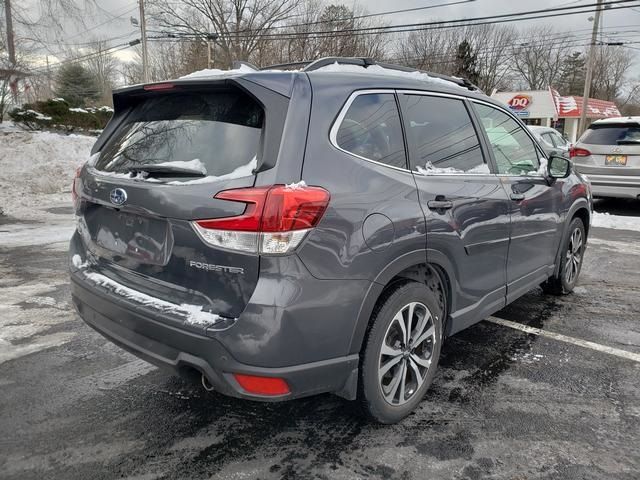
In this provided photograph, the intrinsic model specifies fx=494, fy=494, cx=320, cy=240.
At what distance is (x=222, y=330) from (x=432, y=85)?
6.66 ft

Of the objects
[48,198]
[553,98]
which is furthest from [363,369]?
[553,98]

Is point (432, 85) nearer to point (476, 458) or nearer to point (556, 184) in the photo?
point (556, 184)

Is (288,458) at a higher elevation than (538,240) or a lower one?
lower

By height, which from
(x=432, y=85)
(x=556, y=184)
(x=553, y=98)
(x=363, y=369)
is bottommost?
(x=363, y=369)

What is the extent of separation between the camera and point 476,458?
2471 millimetres

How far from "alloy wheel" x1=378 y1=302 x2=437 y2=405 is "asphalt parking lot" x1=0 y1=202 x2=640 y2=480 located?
0.65 feet

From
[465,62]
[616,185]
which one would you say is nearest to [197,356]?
[616,185]

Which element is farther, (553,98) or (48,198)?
(553,98)

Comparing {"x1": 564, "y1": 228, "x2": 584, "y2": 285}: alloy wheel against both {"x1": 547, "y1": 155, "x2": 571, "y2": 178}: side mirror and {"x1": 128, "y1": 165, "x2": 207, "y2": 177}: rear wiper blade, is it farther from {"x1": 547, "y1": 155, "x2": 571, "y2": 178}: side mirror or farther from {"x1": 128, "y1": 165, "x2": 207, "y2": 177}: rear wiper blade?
{"x1": 128, "y1": 165, "x2": 207, "y2": 177}: rear wiper blade

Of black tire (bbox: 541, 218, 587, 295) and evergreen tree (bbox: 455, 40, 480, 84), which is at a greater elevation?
evergreen tree (bbox: 455, 40, 480, 84)

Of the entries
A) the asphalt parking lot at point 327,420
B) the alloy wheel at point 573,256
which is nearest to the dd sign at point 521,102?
the alloy wheel at point 573,256

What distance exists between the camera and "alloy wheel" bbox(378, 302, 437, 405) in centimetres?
265

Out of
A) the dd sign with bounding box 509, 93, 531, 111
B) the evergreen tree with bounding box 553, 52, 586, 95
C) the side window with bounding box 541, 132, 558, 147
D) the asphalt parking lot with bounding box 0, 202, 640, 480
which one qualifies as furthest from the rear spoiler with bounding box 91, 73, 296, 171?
the evergreen tree with bounding box 553, 52, 586, 95

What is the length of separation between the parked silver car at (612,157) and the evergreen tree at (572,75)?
63.7 metres
